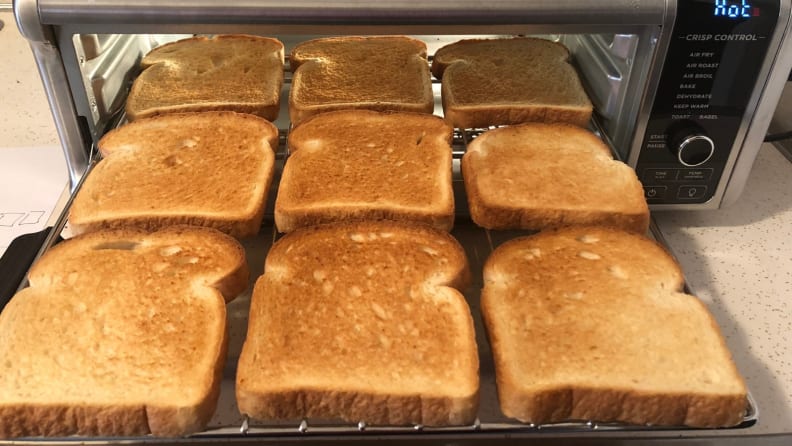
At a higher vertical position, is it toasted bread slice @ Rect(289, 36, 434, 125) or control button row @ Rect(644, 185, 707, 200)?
toasted bread slice @ Rect(289, 36, 434, 125)

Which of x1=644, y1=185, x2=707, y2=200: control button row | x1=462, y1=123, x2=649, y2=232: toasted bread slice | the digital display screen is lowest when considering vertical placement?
x1=644, y1=185, x2=707, y2=200: control button row

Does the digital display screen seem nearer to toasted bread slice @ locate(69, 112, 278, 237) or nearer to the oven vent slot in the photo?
the oven vent slot

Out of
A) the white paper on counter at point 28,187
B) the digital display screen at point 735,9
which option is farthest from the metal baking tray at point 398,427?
the digital display screen at point 735,9

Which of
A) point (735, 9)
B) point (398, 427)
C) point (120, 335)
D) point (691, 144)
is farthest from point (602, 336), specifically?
point (120, 335)

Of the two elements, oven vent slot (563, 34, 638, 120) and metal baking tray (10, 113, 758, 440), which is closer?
metal baking tray (10, 113, 758, 440)

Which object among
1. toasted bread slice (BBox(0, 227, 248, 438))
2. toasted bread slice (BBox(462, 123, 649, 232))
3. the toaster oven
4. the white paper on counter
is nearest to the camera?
toasted bread slice (BBox(0, 227, 248, 438))

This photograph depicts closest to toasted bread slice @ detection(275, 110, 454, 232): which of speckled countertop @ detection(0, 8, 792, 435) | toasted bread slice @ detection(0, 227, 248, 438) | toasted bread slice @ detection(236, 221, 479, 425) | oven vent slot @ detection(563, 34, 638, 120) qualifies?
toasted bread slice @ detection(236, 221, 479, 425)

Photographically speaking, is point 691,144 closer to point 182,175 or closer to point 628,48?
point 628,48

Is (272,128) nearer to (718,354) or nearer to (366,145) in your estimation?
(366,145)
